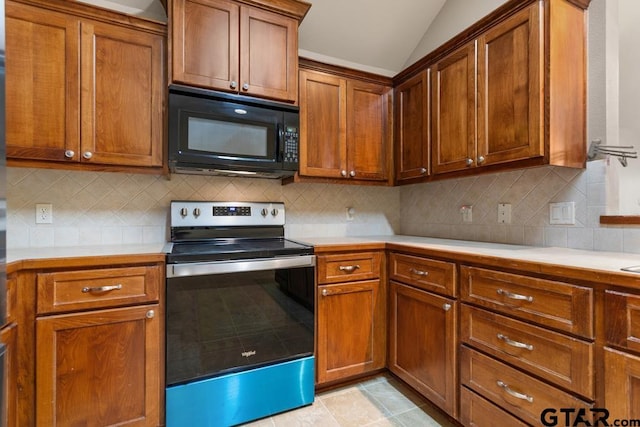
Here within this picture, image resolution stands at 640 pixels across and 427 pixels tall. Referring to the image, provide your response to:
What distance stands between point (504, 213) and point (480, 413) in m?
1.13

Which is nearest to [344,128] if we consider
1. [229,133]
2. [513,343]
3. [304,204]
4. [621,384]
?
[304,204]

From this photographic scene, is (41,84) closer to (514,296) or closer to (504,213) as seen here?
(514,296)

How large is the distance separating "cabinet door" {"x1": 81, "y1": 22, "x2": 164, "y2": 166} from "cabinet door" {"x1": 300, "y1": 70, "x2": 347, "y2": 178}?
33.6 inches

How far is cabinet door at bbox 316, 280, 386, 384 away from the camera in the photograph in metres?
1.82

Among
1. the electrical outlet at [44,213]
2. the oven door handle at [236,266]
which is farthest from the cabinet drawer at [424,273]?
the electrical outlet at [44,213]

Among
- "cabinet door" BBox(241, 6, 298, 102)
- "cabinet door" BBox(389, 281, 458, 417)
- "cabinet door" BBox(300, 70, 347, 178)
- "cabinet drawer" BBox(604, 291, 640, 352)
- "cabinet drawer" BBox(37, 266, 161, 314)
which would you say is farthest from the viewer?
"cabinet door" BBox(300, 70, 347, 178)

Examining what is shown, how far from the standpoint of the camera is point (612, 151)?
1429mm

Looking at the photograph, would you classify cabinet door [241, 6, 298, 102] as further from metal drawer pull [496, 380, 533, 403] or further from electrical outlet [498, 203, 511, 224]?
metal drawer pull [496, 380, 533, 403]

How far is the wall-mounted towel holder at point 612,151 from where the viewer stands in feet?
4.60

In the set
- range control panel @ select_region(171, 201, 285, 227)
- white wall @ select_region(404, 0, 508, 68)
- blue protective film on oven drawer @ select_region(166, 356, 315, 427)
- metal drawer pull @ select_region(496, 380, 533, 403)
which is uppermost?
white wall @ select_region(404, 0, 508, 68)

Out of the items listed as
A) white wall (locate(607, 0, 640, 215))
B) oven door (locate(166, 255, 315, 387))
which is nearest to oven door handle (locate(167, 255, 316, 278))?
oven door (locate(166, 255, 315, 387))

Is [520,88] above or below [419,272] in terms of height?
above

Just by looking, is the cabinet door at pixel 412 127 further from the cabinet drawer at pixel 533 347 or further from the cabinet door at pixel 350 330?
the cabinet drawer at pixel 533 347

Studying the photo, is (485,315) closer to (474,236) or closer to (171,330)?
(474,236)
